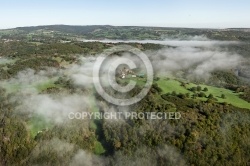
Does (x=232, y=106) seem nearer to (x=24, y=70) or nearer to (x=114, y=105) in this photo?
(x=114, y=105)

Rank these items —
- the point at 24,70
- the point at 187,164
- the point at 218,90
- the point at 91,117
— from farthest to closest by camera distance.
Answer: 1. the point at 24,70
2. the point at 218,90
3. the point at 91,117
4. the point at 187,164

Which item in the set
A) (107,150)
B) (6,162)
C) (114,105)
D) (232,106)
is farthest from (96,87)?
(232,106)

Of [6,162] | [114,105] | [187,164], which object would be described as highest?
[114,105]

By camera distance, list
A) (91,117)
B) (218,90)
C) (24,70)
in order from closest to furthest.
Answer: (91,117) → (218,90) → (24,70)

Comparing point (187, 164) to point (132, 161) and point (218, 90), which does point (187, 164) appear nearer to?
point (132, 161)

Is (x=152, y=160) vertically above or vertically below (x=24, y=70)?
below

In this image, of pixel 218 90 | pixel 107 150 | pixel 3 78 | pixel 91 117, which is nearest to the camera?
pixel 107 150

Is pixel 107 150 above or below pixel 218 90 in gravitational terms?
below

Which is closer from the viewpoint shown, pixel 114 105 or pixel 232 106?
pixel 232 106

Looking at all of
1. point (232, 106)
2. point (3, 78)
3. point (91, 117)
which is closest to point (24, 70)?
point (3, 78)
